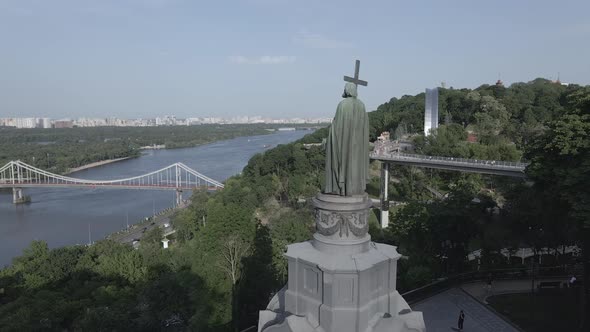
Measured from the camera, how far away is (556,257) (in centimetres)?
1563

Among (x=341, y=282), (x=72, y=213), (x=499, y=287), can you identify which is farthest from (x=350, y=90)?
(x=72, y=213)

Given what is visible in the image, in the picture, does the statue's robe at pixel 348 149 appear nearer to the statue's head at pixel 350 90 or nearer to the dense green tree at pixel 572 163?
the statue's head at pixel 350 90

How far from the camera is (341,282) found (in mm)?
5309

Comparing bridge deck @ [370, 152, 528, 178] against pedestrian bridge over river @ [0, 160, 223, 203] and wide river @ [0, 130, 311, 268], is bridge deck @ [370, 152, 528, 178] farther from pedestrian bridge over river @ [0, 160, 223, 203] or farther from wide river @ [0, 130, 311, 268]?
pedestrian bridge over river @ [0, 160, 223, 203]

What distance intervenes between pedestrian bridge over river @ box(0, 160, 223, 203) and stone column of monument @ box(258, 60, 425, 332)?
47.0 m

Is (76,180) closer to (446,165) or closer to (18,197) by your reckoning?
(18,197)

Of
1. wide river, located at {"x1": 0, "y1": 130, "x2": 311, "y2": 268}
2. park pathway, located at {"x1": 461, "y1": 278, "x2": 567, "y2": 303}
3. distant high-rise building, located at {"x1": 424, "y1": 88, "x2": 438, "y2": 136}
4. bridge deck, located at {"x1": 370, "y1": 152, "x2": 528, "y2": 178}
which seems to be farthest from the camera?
distant high-rise building, located at {"x1": 424, "y1": 88, "x2": 438, "y2": 136}

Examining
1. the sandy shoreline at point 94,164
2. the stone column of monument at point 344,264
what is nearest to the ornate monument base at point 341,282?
the stone column of monument at point 344,264

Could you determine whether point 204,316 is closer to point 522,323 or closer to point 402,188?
point 522,323

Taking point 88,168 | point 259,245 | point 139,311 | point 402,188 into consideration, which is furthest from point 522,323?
point 88,168

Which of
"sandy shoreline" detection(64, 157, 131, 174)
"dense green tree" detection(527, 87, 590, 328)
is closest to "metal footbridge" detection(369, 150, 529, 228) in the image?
"dense green tree" detection(527, 87, 590, 328)

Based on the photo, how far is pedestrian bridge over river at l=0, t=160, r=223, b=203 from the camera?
53469 mm

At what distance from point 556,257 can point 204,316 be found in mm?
13032

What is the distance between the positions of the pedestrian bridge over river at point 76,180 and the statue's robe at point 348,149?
→ 4702 cm
